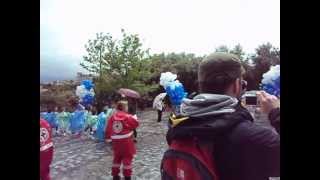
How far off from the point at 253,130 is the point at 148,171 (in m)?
0.66

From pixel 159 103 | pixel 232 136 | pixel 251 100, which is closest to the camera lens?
pixel 232 136

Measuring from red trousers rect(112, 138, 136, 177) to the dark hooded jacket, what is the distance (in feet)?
1.77

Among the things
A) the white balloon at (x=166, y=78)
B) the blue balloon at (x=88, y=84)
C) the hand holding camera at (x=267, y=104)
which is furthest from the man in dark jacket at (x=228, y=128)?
the blue balloon at (x=88, y=84)

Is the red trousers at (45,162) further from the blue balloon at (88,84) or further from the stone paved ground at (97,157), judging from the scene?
the blue balloon at (88,84)

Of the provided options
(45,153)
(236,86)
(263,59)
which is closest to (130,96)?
(45,153)

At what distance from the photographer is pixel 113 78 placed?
151 cm

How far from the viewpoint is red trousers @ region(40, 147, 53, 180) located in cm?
149

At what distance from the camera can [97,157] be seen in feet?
5.13

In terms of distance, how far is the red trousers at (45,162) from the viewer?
4.90 feet

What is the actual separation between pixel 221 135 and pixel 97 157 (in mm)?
806

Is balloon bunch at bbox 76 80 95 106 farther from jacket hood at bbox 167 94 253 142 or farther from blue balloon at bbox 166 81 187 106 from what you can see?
jacket hood at bbox 167 94 253 142

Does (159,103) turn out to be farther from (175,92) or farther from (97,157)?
(97,157)
